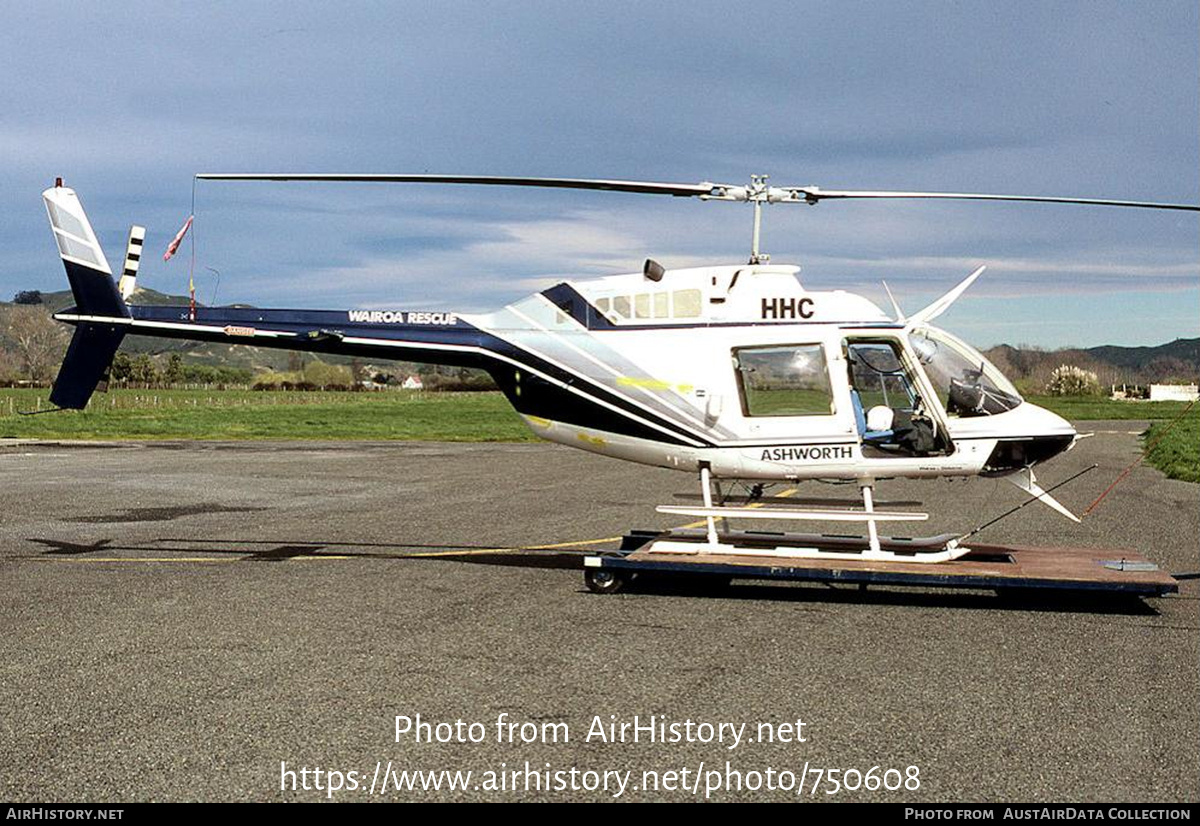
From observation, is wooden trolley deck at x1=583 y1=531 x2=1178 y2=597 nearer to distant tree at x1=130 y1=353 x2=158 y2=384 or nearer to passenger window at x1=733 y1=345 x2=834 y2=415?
passenger window at x1=733 y1=345 x2=834 y2=415

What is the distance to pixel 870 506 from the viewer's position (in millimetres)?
12523

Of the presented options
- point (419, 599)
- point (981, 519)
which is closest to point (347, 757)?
point (419, 599)

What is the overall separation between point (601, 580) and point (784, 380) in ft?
10.4

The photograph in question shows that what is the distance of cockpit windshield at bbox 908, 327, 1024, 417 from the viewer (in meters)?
12.6

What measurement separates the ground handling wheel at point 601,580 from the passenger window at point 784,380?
8.43 ft

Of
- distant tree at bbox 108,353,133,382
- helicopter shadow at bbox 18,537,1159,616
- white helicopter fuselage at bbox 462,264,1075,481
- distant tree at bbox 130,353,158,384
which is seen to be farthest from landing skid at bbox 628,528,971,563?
distant tree at bbox 130,353,158,384

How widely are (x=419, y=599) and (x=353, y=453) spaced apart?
→ 27084mm

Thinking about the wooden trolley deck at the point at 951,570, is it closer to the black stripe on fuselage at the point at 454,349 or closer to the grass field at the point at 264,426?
the black stripe on fuselage at the point at 454,349

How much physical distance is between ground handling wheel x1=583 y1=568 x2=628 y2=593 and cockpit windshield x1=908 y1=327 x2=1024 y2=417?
14.1ft

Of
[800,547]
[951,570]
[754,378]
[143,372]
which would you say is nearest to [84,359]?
[754,378]

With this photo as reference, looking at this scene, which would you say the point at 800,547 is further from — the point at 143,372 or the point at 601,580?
the point at 143,372

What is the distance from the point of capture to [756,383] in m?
13.1

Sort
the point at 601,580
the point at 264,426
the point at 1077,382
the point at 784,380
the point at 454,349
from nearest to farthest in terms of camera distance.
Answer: the point at 601,580 → the point at 784,380 → the point at 454,349 → the point at 264,426 → the point at 1077,382

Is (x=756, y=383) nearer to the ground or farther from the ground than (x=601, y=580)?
farther from the ground
